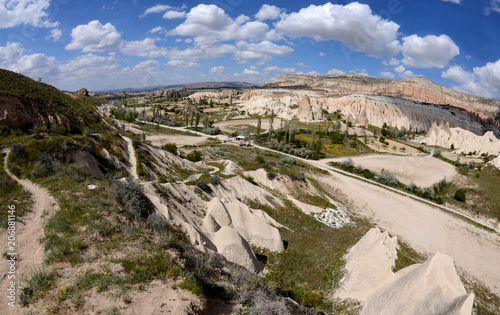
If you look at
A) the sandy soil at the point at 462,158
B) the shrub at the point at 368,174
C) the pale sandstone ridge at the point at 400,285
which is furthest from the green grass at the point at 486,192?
the pale sandstone ridge at the point at 400,285

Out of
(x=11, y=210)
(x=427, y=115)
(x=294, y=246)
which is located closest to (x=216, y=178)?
(x=294, y=246)

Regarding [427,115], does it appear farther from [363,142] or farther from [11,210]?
[11,210]

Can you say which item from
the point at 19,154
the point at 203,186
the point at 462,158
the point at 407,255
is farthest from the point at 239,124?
the point at 19,154

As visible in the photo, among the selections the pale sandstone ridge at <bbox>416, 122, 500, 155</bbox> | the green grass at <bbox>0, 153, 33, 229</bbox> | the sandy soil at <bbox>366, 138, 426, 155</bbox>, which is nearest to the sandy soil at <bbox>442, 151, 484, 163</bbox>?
the sandy soil at <bbox>366, 138, 426, 155</bbox>

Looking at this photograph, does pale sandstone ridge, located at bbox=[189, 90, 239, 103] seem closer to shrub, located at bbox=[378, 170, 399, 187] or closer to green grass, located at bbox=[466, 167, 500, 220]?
A: shrub, located at bbox=[378, 170, 399, 187]

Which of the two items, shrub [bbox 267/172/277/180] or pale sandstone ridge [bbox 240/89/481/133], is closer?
shrub [bbox 267/172/277/180]

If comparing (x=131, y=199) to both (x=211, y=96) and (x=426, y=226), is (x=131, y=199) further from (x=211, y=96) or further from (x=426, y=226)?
(x=211, y=96)
